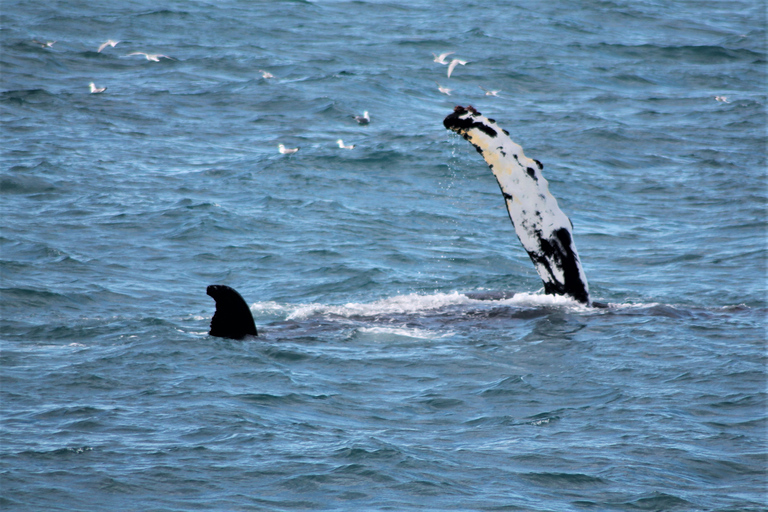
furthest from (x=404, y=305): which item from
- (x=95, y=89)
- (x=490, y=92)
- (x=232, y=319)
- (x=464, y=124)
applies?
(x=95, y=89)

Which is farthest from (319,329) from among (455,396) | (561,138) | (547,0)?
(547,0)

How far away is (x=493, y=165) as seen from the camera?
10.4 metres

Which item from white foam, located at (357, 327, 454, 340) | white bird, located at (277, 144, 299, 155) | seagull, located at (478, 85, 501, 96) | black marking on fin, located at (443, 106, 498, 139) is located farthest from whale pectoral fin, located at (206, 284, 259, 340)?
seagull, located at (478, 85, 501, 96)

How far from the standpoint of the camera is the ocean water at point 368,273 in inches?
259

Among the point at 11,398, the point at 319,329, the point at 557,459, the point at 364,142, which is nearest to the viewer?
the point at 557,459

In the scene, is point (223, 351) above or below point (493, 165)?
below

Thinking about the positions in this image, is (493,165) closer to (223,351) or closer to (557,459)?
(223,351)

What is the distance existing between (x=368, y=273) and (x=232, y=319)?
13.5 feet

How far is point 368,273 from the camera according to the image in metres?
13.2

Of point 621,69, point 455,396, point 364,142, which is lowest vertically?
point 455,396

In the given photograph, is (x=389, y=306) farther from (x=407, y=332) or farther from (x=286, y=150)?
(x=286, y=150)

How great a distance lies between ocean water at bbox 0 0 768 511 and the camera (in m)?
6.57

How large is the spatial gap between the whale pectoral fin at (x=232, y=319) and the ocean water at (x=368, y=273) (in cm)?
19

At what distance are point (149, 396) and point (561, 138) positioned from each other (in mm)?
14805
